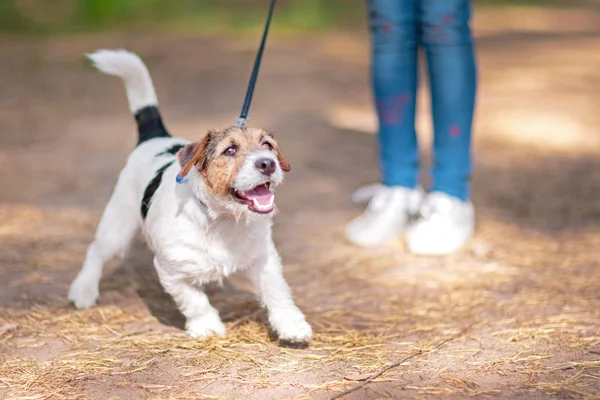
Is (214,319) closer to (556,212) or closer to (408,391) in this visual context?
(408,391)

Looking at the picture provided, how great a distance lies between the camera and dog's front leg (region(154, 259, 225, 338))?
10.8 ft

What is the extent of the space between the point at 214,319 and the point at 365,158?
3228mm

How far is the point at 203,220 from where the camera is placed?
10.3 ft

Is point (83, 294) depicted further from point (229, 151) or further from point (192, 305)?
point (229, 151)

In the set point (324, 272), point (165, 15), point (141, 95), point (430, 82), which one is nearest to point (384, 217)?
point (324, 272)

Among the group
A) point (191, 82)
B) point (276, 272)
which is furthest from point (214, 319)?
point (191, 82)

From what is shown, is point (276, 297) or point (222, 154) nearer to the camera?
point (222, 154)

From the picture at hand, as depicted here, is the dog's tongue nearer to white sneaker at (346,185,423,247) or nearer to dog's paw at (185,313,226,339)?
dog's paw at (185,313,226,339)

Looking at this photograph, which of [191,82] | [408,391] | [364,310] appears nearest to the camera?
[408,391]

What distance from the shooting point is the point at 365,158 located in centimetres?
637

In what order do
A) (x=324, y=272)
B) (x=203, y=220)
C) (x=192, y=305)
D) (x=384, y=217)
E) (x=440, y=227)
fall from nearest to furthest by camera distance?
1. (x=203, y=220)
2. (x=192, y=305)
3. (x=324, y=272)
4. (x=440, y=227)
5. (x=384, y=217)

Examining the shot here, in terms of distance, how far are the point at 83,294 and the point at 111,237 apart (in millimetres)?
284

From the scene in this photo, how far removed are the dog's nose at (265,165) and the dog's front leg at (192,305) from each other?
66cm

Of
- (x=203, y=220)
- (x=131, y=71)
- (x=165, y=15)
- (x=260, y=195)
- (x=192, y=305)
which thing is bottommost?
(x=192, y=305)
